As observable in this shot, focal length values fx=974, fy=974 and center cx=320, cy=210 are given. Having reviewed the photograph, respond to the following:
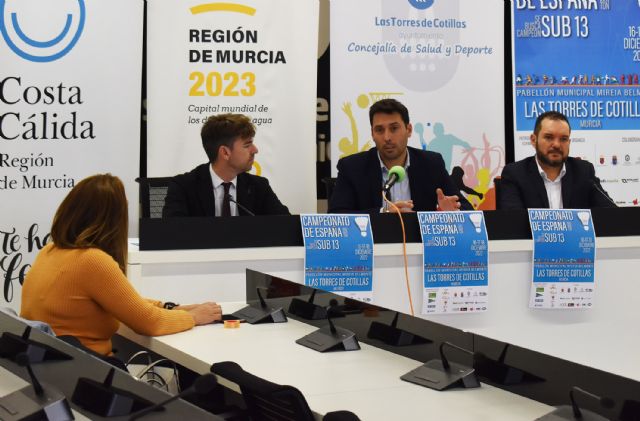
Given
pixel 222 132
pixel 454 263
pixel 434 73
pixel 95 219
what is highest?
pixel 434 73

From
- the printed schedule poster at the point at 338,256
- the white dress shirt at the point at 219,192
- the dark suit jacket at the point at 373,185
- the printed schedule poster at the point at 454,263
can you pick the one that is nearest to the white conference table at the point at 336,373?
the printed schedule poster at the point at 338,256

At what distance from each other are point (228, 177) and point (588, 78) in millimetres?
2964

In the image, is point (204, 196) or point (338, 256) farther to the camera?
point (204, 196)

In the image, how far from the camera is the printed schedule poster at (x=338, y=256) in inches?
151

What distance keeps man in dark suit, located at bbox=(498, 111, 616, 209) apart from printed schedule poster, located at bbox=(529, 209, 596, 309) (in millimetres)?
544

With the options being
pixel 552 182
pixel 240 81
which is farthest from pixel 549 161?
A: pixel 240 81

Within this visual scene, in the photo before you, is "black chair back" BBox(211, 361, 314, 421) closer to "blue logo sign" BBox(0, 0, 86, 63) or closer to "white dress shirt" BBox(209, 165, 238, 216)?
"white dress shirt" BBox(209, 165, 238, 216)

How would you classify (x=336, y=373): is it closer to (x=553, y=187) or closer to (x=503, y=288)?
(x=503, y=288)

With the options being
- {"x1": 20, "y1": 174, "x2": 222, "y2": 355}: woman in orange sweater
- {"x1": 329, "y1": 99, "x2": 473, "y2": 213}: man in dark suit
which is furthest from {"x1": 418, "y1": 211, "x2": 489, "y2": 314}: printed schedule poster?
{"x1": 20, "y1": 174, "x2": 222, "y2": 355}: woman in orange sweater

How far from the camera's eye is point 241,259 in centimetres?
376

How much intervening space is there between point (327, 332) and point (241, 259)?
1075 millimetres

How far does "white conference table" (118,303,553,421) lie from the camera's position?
78.0 inches

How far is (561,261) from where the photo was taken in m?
4.06

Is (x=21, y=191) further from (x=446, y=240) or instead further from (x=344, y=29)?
(x=446, y=240)
